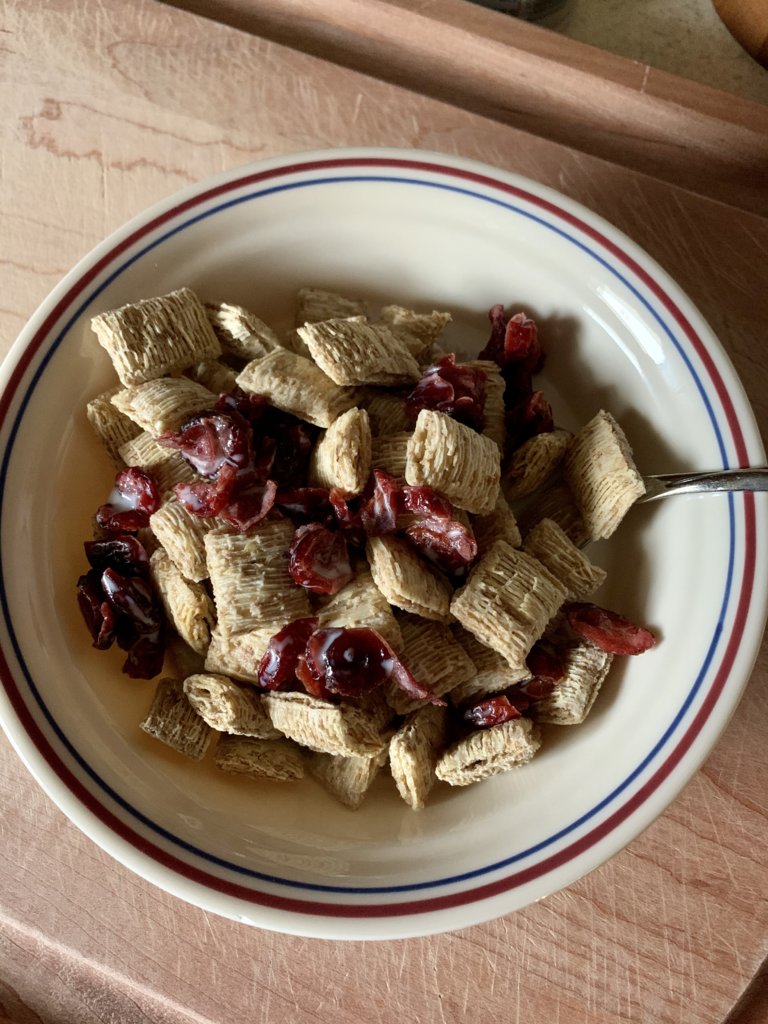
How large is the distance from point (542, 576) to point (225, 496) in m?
0.33

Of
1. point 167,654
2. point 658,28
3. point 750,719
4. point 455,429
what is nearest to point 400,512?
point 455,429

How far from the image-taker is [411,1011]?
0.93 metres

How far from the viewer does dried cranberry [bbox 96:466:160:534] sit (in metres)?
0.91

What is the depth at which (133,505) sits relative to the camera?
3.05 ft

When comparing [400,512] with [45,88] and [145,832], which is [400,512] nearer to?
[145,832]

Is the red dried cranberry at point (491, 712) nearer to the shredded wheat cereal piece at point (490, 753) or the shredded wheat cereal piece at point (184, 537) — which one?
the shredded wheat cereal piece at point (490, 753)

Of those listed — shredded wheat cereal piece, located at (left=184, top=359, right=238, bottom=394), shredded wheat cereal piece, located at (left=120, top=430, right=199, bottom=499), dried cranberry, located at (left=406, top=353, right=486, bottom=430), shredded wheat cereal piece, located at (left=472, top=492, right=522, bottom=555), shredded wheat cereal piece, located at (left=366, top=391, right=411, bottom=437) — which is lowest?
shredded wheat cereal piece, located at (left=120, top=430, right=199, bottom=499)

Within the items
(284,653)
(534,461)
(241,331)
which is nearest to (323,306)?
(241,331)

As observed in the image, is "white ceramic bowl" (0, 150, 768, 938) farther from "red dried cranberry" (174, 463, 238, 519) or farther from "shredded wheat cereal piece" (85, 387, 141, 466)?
"red dried cranberry" (174, 463, 238, 519)

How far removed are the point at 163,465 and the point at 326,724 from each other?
328 mm

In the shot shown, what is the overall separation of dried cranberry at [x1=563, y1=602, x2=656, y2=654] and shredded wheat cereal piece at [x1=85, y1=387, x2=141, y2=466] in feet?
1.73

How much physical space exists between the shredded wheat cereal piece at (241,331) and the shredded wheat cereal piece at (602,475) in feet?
1.17

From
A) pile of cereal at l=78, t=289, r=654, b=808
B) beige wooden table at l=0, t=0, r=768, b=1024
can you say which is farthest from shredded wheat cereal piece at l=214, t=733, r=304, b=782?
beige wooden table at l=0, t=0, r=768, b=1024

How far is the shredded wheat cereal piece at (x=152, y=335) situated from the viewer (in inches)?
35.2
